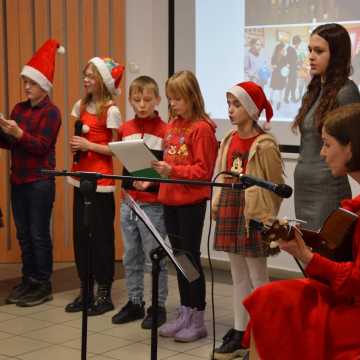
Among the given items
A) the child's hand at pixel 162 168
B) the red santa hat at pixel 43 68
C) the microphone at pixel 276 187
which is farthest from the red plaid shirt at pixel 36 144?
the microphone at pixel 276 187

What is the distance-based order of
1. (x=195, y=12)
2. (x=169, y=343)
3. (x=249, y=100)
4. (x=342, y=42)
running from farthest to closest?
(x=195, y=12) < (x=169, y=343) < (x=249, y=100) < (x=342, y=42)

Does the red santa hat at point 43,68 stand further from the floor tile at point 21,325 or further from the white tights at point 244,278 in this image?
the white tights at point 244,278

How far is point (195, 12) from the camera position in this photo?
5.41 metres

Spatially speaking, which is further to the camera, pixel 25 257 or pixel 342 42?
pixel 25 257

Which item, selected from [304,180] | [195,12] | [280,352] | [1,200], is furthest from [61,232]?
[280,352]

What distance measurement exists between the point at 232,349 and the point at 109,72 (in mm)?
1665

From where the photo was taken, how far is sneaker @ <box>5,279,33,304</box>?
4.45m

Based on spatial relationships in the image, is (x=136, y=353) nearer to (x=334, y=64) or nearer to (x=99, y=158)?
(x=99, y=158)

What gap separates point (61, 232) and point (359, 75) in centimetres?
239

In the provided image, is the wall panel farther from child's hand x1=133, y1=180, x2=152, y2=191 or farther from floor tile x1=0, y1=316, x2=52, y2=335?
child's hand x1=133, y1=180, x2=152, y2=191

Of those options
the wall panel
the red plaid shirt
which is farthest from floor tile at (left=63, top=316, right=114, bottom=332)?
the wall panel

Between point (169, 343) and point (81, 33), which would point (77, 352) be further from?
point (81, 33)

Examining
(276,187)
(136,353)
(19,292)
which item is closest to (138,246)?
(136,353)

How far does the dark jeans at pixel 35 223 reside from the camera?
4.37 metres
